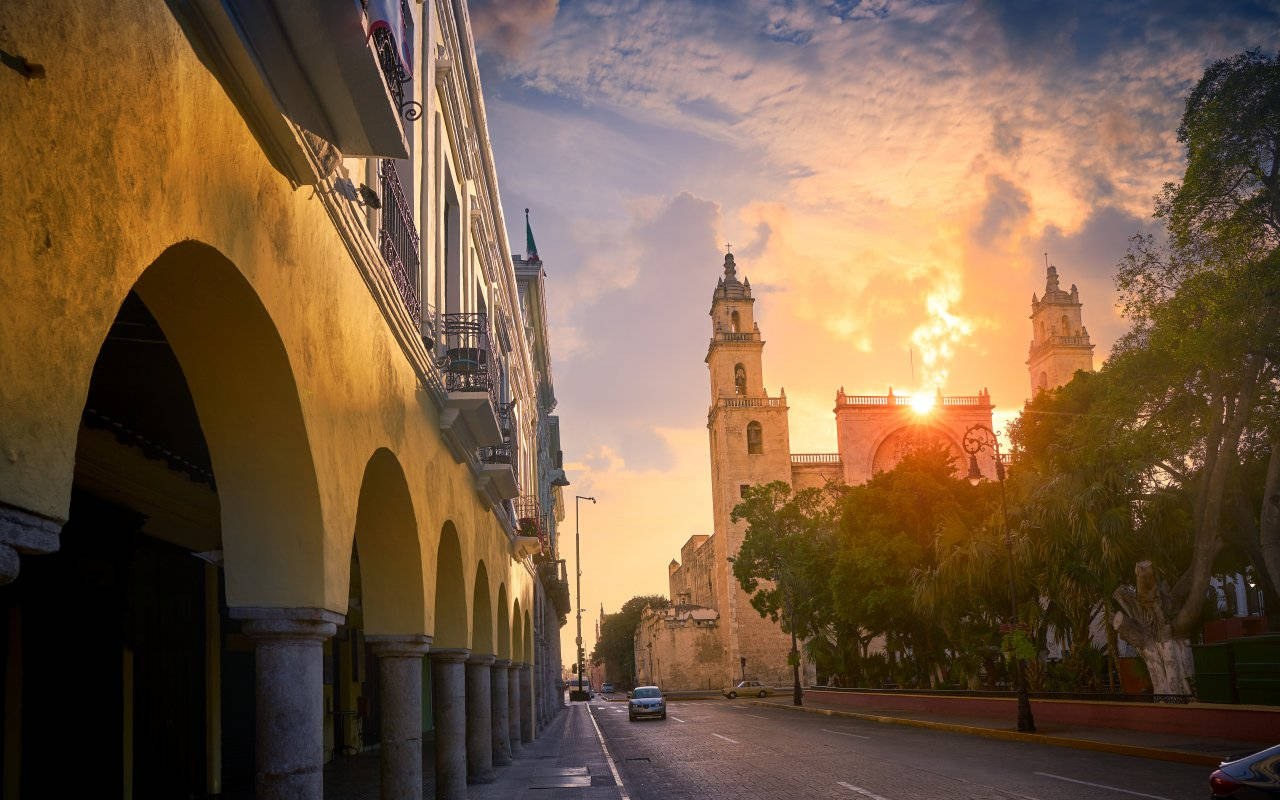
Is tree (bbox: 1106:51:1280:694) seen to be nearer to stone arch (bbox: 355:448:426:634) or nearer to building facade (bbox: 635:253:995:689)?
stone arch (bbox: 355:448:426:634)

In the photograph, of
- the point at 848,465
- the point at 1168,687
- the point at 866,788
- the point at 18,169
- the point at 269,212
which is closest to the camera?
the point at 18,169

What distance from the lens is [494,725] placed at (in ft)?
74.9

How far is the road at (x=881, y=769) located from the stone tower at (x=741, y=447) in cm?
4880

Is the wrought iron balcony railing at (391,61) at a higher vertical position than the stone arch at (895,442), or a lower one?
lower

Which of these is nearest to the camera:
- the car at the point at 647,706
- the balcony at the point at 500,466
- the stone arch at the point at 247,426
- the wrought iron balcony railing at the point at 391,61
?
the stone arch at the point at 247,426

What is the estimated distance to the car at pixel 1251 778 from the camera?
8562mm

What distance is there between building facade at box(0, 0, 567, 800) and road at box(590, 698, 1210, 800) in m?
5.18

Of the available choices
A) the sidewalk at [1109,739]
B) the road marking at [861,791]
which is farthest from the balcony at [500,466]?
the sidewalk at [1109,739]

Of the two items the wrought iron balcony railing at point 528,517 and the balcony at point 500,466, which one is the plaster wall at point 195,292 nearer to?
the balcony at point 500,466

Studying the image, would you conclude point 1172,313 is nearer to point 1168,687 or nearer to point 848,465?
point 1168,687

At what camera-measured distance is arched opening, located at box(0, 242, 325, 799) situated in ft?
20.3

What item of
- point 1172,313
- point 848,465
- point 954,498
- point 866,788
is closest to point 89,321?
point 866,788

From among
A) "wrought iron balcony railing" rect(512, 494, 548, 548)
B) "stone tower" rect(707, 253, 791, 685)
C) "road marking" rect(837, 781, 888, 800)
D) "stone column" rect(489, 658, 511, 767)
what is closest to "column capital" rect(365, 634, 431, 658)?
"road marking" rect(837, 781, 888, 800)

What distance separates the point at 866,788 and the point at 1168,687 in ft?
41.9
